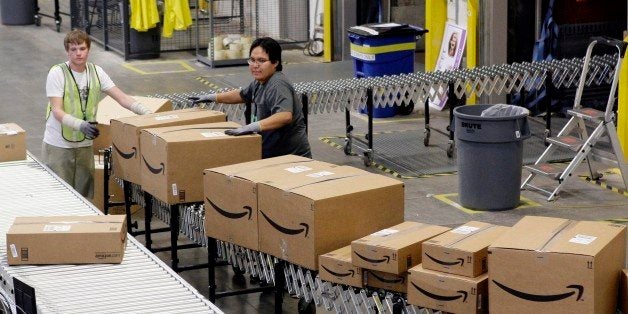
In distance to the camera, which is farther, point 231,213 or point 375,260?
point 231,213

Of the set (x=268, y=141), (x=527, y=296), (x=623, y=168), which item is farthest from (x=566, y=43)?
(x=527, y=296)

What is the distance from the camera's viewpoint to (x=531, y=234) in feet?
20.8

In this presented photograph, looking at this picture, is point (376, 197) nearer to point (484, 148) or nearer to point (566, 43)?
point (484, 148)

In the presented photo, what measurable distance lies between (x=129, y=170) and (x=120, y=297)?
3.18 meters

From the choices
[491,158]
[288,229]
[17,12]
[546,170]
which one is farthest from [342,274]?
[17,12]

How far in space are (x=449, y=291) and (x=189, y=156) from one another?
2.63m

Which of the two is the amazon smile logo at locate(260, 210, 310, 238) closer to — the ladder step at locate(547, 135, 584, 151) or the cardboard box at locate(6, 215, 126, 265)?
the cardboard box at locate(6, 215, 126, 265)

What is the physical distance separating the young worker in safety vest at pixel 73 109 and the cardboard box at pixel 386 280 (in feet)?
10.4

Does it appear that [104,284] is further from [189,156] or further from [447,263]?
[189,156]

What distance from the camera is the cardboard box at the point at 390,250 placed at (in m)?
6.62

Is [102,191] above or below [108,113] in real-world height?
below

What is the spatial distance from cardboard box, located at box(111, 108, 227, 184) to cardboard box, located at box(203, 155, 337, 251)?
49.5 inches

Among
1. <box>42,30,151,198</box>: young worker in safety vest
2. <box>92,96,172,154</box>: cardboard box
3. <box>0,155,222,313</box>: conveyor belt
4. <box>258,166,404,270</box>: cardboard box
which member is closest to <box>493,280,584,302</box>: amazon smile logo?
<box>258,166,404,270</box>: cardboard box

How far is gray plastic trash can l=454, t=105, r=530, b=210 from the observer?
11094mm
